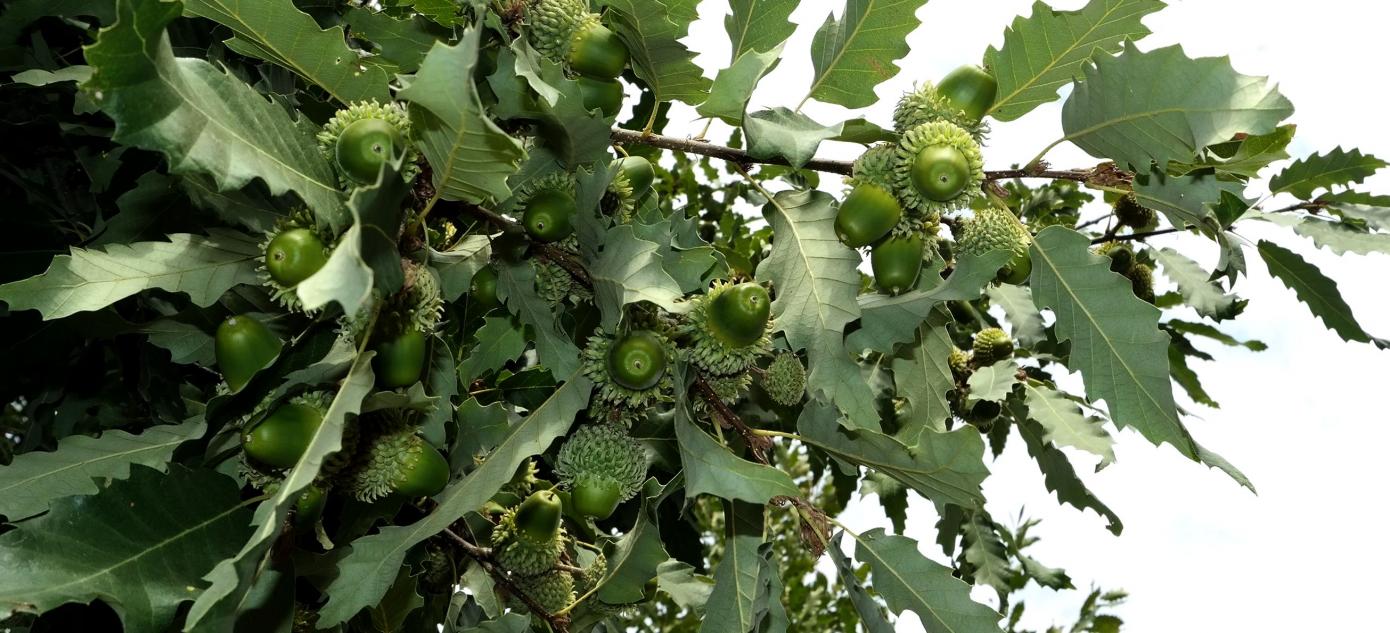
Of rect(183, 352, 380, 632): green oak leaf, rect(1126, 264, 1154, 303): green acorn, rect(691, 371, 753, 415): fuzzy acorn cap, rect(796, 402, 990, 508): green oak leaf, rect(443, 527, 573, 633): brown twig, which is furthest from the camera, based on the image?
rect(1126, 264, 1154, 303): green acorn

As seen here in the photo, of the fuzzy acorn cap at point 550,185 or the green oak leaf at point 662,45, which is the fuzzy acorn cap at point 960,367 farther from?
the fuzzy acorn cap at point 550,185

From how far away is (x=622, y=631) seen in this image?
5.56ft

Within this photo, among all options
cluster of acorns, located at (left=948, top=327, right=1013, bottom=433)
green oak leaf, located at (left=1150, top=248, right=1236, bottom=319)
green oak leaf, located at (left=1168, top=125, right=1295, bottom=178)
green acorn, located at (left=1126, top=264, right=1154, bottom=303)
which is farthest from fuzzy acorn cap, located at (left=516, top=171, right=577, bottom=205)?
green acorn, located at (left=1126, top=264, right=1154, bottom=303)

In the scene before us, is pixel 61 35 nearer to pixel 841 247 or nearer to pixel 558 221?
pixel 558 221

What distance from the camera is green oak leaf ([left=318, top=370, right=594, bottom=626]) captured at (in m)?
1.09

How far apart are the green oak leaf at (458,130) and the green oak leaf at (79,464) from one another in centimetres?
44

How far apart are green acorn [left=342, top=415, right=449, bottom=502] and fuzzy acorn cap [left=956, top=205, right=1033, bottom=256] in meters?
0.75

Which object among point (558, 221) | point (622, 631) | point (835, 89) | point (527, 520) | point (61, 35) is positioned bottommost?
point (622, 631)

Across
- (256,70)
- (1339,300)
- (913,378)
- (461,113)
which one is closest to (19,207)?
(256,70)

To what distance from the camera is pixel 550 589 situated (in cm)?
162

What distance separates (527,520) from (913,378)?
60 cm

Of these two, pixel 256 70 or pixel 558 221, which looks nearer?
pixel 558 221

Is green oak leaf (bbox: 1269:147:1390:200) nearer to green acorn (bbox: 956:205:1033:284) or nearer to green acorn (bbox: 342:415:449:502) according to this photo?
green acorn (bbox: 956:205:1033:284)

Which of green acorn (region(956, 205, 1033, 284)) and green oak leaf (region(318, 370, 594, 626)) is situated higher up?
green acorn (region(956, 205, 1033, 284))
